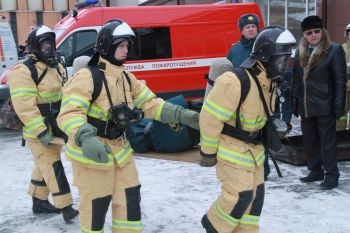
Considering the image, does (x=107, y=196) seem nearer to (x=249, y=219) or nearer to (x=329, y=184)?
(x=249, y=219)

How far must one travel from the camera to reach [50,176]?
4492mm

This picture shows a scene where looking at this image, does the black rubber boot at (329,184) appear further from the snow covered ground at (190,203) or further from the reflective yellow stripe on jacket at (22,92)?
the reflective yellow stripe on jacket at (22,92)

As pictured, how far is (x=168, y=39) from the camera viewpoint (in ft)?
31.6

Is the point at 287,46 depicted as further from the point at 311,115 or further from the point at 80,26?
the point at 80,26

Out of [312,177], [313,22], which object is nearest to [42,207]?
[312,177]

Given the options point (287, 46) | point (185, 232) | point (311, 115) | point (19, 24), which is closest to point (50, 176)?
point (185, 232)

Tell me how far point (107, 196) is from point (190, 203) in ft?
5.95

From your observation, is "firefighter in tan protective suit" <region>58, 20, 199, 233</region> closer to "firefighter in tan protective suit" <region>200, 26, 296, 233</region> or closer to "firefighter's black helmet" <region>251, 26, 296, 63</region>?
"firefighter in tan protective suit" <region>200, 26, 296, 233</region>

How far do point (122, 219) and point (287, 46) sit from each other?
5.44 ft

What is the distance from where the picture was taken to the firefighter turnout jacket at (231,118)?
321 cm

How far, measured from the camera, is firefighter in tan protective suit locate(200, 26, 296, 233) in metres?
3.23

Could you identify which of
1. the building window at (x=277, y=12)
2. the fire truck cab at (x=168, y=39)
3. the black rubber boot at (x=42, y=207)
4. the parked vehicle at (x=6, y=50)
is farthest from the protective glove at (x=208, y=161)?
the building window at (x=277, y=12)

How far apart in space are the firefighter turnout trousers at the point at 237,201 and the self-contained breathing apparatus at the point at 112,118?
0.70 metres

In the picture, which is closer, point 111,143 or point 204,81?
point 111,143
